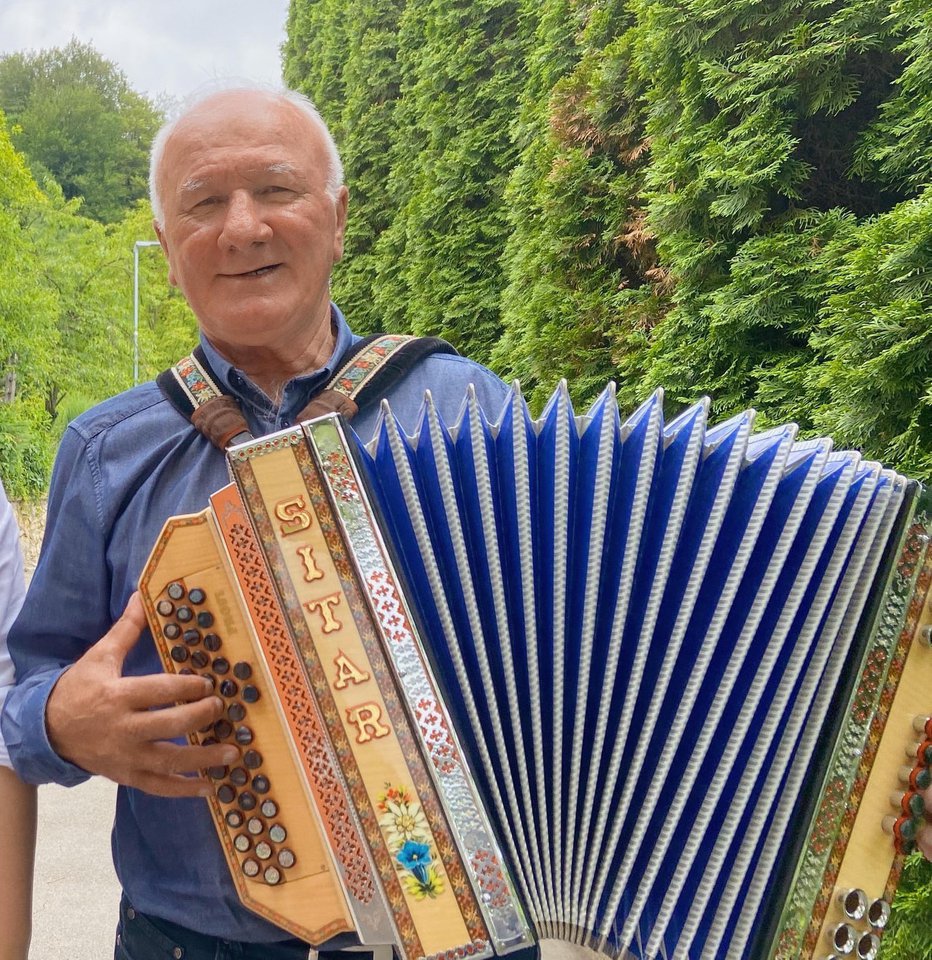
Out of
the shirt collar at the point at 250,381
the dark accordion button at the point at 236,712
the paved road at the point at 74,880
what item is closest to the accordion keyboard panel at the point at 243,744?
the dark accordion button at the point at 236,712

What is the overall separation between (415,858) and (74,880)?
3417 mm

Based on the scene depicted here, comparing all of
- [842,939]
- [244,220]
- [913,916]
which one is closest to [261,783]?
[842,939]

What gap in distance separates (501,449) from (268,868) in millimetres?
613

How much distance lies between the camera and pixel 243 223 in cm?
148

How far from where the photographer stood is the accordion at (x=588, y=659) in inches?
44.9

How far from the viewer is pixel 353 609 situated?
1121 millimetres

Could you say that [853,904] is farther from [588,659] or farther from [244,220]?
[244,220]

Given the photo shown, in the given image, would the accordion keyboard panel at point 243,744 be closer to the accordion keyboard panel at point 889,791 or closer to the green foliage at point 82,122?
the accordion keyboard panel at point 889,791

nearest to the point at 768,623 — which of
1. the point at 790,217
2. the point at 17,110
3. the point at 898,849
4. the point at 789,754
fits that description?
the point at 789,754

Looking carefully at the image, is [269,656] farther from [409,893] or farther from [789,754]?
[789,754]

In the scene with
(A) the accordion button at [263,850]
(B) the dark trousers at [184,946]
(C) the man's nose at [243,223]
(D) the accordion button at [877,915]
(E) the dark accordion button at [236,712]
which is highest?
(C) the man's nose at [243,223]

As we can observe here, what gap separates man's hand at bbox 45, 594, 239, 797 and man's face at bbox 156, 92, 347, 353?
0.50 meters

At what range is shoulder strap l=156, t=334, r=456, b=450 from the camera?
1.48 m

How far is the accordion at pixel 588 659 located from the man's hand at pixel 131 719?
0.03 m
